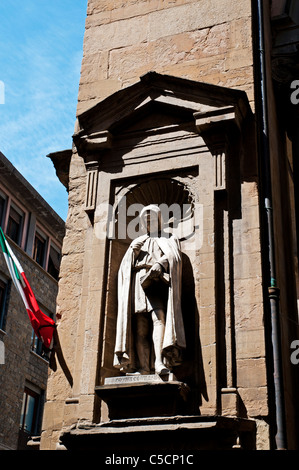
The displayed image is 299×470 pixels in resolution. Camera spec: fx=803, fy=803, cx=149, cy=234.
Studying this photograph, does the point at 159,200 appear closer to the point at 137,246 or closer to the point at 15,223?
the point at 137,246

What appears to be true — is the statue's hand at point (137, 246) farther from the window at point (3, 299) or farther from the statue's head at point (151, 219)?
the window at point (3, 299)

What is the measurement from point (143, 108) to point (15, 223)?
15533 millimetres

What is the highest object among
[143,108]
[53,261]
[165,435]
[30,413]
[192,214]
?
[53,261]

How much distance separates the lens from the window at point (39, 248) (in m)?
26.1

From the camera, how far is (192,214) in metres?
9.52

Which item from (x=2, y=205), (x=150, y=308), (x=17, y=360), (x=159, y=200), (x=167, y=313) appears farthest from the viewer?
(x=2, y=205)

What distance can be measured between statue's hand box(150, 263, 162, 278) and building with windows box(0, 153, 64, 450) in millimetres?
13950

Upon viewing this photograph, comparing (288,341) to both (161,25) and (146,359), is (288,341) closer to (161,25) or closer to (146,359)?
(146,359)

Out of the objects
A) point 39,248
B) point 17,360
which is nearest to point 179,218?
point 17,360

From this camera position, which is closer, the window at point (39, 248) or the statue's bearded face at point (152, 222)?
the statue's bearded face at point (152, 222)

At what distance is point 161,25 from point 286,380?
17.0 feet

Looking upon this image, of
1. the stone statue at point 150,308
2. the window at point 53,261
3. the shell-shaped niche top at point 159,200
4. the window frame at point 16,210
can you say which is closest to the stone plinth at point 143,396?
the stone statue at point 150,308

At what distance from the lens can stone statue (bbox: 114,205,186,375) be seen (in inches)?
333

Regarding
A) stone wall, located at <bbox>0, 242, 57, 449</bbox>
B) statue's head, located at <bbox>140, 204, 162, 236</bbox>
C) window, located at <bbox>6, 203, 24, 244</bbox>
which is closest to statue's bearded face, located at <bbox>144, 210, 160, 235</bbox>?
statue's head, located at <bbox>140, 204, 162, 236</bbox>
